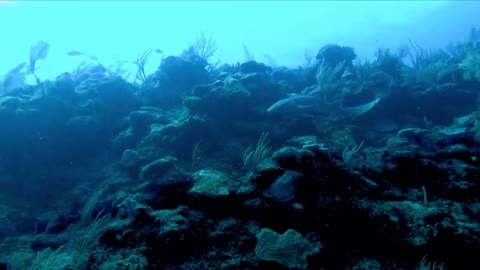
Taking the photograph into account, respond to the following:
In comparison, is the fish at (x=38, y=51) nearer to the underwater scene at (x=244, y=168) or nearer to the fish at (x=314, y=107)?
the underwater scene at (x=244, y=168)

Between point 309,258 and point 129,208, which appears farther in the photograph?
point 129,208

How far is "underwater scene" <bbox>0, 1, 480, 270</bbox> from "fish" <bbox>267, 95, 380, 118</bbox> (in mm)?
36

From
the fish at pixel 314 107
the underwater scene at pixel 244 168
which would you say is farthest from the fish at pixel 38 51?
the fish at pixel 314 107

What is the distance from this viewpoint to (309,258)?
2834 mm

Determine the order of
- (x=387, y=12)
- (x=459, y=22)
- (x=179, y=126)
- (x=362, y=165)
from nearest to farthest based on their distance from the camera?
(x=362, y=165), (x=179, y=126), (x=459, y=22), (x=387, y=12)

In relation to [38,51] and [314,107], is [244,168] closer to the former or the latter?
[314,107]

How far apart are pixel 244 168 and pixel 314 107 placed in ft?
8.24

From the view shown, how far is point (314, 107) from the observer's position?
23.8ft

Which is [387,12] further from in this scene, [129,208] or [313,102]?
[129,208]

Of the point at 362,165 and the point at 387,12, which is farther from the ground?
the point at 387,12

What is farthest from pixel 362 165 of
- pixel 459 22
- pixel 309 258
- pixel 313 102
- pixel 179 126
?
pixel 459 22

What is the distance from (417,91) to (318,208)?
6.27 m

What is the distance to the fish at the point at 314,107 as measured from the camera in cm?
690

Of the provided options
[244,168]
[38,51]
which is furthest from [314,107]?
[38,51]
